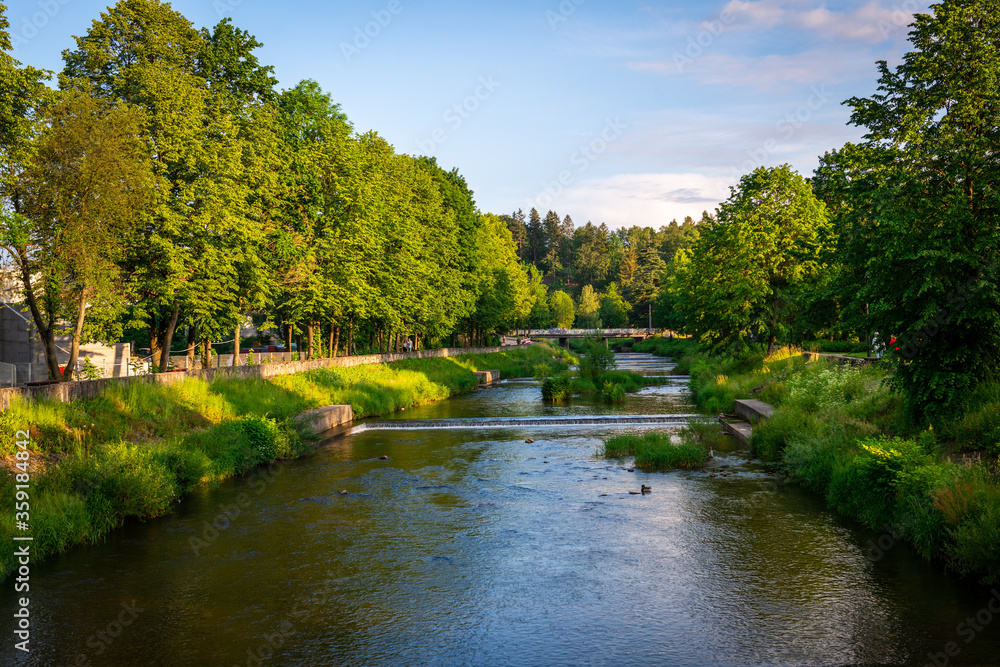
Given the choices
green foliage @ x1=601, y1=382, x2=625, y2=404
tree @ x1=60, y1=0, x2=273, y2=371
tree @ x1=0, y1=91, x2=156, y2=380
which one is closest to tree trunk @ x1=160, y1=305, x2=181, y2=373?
tree @ x1=60, y1=0, x2=273, y2=371

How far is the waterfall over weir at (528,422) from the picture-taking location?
99.2 feet

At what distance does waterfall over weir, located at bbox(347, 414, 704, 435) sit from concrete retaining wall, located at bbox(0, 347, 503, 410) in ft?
17.1

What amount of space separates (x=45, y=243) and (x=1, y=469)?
9361 mm

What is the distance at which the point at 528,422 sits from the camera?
3125 centimetres

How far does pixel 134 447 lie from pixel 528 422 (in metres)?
18.4

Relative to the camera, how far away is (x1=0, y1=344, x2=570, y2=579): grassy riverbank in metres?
13.2

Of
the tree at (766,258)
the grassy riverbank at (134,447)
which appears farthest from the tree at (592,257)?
the grassy riverbank at (134,447)

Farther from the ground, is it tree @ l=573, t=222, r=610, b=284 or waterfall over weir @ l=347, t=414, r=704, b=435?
tree @ l=573, t=222, r=610, b=284

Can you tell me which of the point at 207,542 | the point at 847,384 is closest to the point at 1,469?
the point at 207,542

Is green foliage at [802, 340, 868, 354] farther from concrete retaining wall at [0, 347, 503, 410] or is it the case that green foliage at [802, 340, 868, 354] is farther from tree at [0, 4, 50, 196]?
tree at [0, 4, 50, 196]

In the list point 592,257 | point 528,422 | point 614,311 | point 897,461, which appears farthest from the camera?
point 592,257

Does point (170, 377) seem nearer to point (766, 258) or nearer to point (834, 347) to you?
point (766, 258)

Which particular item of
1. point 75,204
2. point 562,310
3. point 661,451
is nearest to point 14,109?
point 75,204

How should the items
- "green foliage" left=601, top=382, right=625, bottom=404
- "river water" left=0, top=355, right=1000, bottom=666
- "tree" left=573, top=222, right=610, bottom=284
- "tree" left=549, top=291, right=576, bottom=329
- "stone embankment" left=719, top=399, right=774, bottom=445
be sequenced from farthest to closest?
1. "tree" left=573, top=222, right=610, bottom=284
2. "tree" left=549, top=291, right=576, bottom=329
3. "green foliage" left=601, top=382, right=625, bottom=404
4. "stone embankment" left=719, top=399, right=774, bottom=445
5. "river water" left=0, top=355, right=1000, bottom=666
